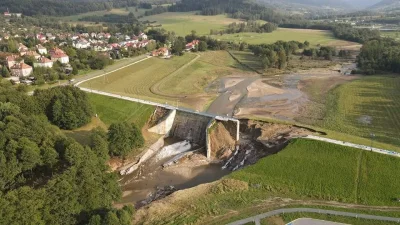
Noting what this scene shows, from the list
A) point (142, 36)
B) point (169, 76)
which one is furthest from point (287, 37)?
point (169, 76)

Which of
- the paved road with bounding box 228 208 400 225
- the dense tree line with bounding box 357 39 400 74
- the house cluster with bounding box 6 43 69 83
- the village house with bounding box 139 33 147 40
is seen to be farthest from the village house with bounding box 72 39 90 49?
the paved road with bounding box 228 208 400 225

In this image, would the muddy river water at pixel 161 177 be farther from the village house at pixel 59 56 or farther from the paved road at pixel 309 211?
the village house at pixel 59 56

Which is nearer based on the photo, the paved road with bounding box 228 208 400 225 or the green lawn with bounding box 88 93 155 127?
the paved road with bounding box 228 208 400 225

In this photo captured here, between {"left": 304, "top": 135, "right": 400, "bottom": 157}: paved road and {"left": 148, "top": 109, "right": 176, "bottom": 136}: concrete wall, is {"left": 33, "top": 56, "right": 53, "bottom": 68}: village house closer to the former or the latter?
{"left": 148, "top": 109, "right": 176, "bottom": 136}: concrete wall

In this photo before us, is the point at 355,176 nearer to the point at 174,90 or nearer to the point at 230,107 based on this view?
the point at 230,107

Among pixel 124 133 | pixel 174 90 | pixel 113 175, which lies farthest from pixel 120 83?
pixel 113 175

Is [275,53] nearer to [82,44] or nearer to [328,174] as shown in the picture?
[82,44]
